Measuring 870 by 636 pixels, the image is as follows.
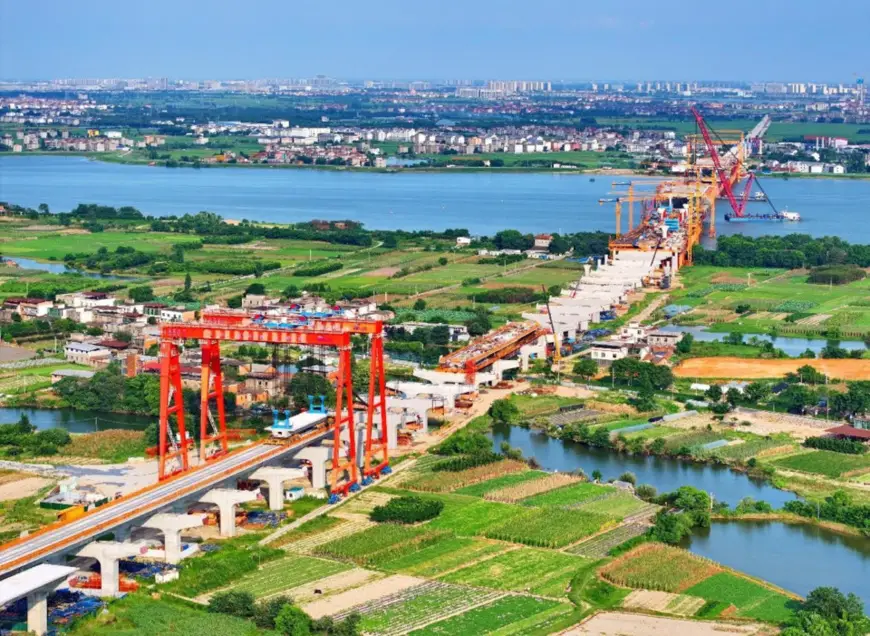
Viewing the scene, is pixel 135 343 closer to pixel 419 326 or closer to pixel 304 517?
pixel 419 326

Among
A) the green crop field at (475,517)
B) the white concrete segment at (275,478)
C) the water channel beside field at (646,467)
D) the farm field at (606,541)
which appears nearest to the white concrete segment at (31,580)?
the white concrete segment at (275,478)

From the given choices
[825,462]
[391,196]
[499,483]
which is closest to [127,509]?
[499,483]

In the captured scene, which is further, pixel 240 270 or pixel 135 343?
pixel 240 270

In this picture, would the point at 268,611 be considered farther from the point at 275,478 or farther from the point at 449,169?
the point at 449,169

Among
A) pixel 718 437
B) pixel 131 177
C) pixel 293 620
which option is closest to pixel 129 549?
pixel 293 620

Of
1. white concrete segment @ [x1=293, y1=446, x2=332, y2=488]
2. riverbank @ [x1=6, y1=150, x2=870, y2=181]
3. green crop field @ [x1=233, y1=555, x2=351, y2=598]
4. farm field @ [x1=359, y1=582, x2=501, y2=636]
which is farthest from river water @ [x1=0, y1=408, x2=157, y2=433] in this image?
riverbank @ [x1=6, y1=150, x2=870, y2=181]

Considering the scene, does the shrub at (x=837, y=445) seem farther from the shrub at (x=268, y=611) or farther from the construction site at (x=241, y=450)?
the shrub at (x=268, y=611)
